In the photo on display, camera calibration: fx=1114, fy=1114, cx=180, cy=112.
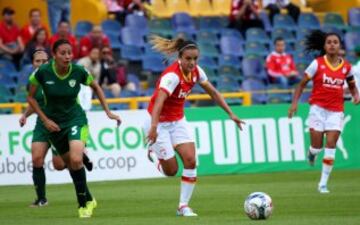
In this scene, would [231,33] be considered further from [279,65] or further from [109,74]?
[109,74]

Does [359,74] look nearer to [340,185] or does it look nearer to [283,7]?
[340,185]

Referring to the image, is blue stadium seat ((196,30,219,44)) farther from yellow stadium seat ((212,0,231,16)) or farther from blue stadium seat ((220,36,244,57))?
yellow stadium seat ((212,0,231,16))

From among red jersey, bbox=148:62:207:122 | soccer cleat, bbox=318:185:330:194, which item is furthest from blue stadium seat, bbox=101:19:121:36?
red jersey, bbox=148:62:207:122

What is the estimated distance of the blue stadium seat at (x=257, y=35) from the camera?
28.6 metres

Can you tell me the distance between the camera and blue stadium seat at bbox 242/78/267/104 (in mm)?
25625

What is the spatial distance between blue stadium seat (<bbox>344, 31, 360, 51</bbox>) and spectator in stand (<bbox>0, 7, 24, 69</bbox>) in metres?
10.0

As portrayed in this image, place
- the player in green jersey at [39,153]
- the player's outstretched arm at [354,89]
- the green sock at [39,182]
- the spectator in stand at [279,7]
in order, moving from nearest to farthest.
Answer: the player in green jersey at [39,153] → the green sock at [39,182] → the player's outstretched arm at [354,89] → the spectator in stand at [279,7]

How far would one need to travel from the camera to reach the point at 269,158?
2347 cm

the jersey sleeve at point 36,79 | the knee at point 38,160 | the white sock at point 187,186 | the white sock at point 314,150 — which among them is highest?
the jersey sleeve at point 36,79

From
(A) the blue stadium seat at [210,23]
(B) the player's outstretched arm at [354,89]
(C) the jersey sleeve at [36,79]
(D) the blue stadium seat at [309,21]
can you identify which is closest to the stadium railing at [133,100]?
(A) the blue stadium seat at [210,23]

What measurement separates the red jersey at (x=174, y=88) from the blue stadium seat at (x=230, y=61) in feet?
43.0

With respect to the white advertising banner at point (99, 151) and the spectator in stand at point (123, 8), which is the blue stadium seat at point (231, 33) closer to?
A: the spectator in stand at point (123, 8)

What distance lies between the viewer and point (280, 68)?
2691 cm

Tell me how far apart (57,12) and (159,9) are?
507 cm
